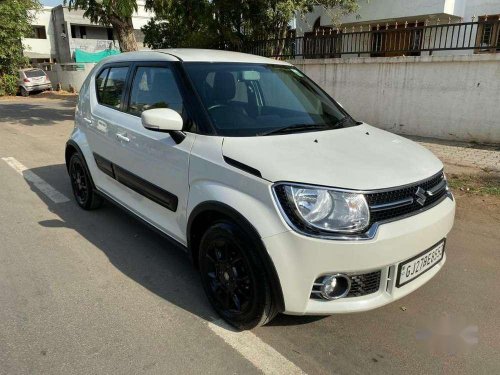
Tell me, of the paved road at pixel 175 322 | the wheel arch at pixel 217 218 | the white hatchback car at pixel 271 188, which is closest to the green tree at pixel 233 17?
the white hatchback car at pixel 271 188

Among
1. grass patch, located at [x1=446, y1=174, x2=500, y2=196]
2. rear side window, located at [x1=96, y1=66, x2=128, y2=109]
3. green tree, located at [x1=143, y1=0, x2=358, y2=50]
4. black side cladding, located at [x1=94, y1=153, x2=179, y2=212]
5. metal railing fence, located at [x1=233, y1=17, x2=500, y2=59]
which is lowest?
grass patch, located at [x1=446, y1=174, x2=500, y2=196]

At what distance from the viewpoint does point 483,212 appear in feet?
16.3

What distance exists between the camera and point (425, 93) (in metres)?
9.02

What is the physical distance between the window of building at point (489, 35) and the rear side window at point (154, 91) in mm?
6951

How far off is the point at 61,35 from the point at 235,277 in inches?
1622

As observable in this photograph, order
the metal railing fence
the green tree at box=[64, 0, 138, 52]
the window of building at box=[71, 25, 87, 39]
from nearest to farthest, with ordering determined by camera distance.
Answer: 1. the metal railing fence
2. the green tree at box=[64, 0, 138, 52]
3. the window of building at box=[71, 25, 87, 39]

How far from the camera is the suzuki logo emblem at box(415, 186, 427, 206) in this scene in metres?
2.62

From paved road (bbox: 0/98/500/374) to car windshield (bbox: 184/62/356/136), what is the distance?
1351 millimetres

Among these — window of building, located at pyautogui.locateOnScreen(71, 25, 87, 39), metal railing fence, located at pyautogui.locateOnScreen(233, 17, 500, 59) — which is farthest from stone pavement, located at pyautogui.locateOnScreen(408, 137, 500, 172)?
window of building, located at pyautogui.locateOnScreen(71, 25, 87, 39)

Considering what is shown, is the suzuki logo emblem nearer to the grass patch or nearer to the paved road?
the paved road

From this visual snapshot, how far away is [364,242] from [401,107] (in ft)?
26.0

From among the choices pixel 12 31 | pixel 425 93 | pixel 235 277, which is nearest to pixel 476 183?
pixel 425 93

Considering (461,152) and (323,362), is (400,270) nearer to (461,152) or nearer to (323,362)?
(323,362)

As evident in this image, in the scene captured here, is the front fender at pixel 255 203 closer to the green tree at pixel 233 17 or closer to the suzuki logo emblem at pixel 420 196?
the suzuki logo emblem at pixel 420 196
